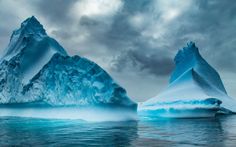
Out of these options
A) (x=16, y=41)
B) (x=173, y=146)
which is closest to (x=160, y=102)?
(x=16, y=41)

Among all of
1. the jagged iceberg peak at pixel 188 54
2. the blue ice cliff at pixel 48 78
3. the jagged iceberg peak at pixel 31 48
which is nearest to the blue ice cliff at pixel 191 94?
the jagged iceberg peak at pixel 188 54

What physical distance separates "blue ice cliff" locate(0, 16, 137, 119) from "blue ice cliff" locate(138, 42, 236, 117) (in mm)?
11775

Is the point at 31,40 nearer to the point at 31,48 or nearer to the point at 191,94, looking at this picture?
the point at 31,48

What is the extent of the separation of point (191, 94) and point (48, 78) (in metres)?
16.5

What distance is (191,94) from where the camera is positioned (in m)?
34.4

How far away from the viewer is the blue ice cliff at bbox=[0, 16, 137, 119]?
22828 millimetres

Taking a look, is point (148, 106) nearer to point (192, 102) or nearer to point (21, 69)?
point (192, 102)

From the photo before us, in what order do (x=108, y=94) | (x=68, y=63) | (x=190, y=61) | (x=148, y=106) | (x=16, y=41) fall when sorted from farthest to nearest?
1. (x=190, y=61)
2. (x=148, y=106)
3. (x=16, y=41)
4. (x=68, y=63)
5. (x=108, y=94)

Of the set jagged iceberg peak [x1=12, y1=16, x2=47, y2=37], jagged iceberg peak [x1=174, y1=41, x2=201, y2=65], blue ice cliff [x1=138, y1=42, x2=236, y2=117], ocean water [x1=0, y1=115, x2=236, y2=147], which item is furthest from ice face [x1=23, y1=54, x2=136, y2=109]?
jagged iceberg peak [x1=174, y1=41, x2=201, y2=65]

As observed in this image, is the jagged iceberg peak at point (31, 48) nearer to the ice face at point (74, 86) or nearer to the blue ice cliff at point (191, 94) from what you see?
the ice face at point (74, 86)

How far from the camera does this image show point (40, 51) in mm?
28812

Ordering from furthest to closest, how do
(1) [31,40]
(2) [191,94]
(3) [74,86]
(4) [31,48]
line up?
(2) [191,94]
(1) [31,40]
(4) [31,48]
(3) [74,86]

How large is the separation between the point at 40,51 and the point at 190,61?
69.4 feet

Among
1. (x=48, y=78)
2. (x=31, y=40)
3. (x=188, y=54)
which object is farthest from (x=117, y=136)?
(x=188, y=54)
